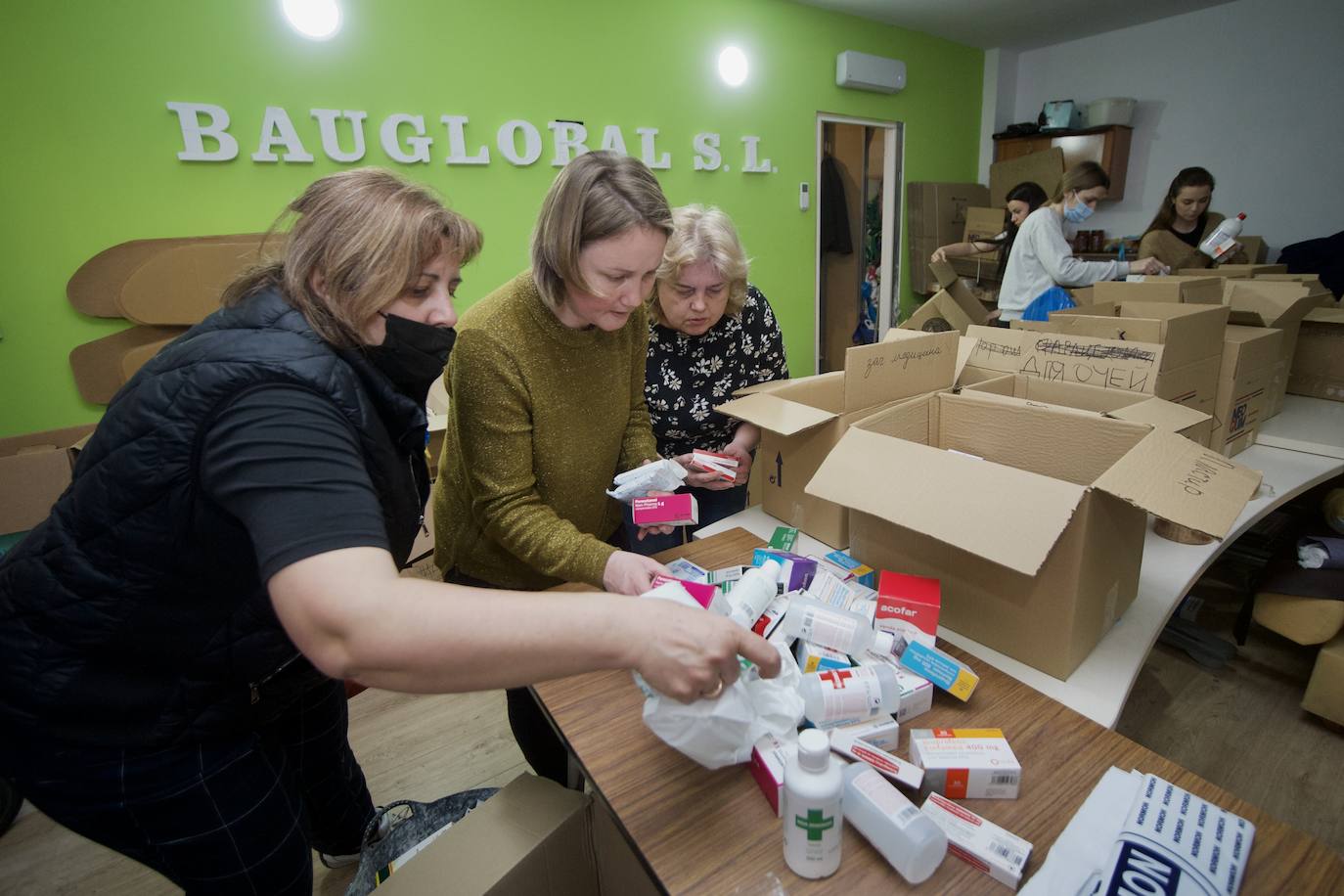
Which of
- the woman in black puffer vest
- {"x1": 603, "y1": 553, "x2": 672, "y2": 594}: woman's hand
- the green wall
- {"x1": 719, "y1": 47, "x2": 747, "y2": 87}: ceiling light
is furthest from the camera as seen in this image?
{"x1": 719, "y1": 47, "x2": 747, "y2": 87}: ceiling light

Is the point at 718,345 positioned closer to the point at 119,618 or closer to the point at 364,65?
the point at 119,618

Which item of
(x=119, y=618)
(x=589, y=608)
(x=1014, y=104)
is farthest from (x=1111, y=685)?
(x=1014, y=104)

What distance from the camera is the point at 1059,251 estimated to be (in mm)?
3289

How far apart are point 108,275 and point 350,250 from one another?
2.38m

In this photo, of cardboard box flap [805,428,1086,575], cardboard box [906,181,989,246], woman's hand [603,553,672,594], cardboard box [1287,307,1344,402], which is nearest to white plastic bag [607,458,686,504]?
woman's hand [603,553,672,594]

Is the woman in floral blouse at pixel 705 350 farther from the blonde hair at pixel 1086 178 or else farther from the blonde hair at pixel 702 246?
the blonde hair at pixel 1086 178

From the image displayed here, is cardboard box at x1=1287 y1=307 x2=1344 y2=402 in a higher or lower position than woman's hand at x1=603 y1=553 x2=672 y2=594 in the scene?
higher

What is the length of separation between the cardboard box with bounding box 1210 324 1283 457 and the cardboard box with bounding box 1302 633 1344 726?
2.05 feet

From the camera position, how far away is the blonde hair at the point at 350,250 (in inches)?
30.0

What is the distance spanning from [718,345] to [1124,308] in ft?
4.06

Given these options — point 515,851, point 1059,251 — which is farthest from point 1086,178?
point 515,851

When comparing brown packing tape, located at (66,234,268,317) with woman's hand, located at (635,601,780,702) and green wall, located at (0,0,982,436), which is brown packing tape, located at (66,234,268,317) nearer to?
green wall, located at (0,0,982,436)

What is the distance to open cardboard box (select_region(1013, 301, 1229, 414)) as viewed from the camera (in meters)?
1.49

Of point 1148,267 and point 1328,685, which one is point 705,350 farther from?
point 1148,267
